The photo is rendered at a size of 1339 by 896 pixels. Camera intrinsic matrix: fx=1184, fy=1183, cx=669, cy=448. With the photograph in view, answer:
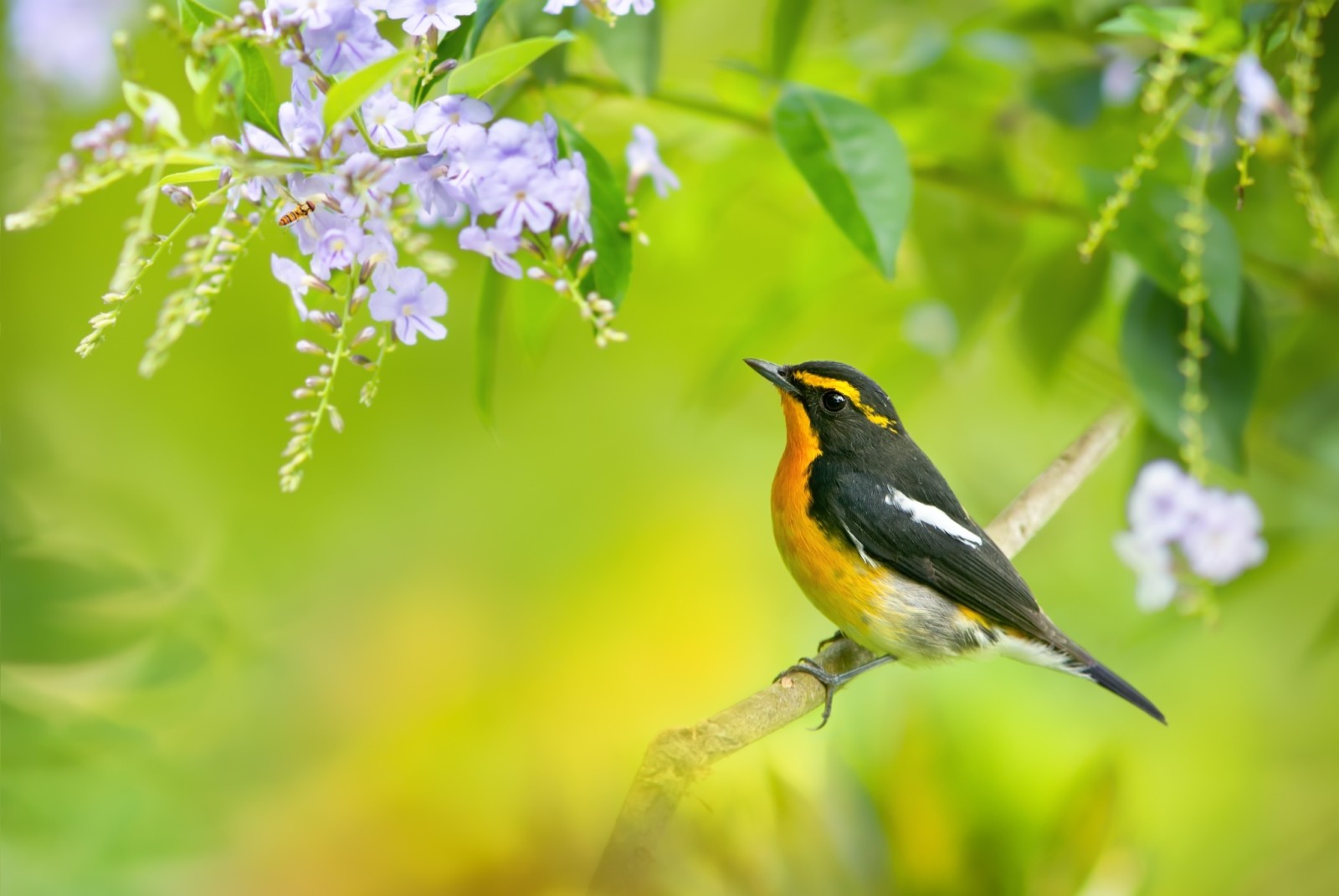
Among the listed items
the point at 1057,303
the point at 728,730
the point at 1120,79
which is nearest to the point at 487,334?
the point at 728,730

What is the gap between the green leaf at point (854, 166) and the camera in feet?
5.04

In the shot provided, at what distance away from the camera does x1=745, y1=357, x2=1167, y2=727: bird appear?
→ 2.17 meters

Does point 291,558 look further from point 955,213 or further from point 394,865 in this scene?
point 955,213

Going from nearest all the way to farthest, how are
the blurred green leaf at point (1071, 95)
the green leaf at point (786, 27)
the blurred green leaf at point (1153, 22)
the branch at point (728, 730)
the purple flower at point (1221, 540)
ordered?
the branch at point (728, 730) < the blurred green leaf at point (1153, 22) < the purple flower at point (1221, 540) < the green leaf at point (786, 27) < the blurred green leaf at point (1071, 95)

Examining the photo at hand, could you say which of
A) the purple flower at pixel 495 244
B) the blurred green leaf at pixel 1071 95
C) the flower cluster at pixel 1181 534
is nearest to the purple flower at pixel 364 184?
the purple flower at pixel 495 244

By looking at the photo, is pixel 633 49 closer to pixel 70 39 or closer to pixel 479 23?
pixel 479 23

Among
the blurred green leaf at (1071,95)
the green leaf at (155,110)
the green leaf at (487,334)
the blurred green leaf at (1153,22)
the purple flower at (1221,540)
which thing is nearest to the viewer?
the green leaf at (155,110)

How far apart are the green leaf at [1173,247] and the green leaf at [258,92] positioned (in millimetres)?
1192

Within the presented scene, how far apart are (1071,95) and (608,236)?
1.17 metres

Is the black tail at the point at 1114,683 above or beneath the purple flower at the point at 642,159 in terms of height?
beneath

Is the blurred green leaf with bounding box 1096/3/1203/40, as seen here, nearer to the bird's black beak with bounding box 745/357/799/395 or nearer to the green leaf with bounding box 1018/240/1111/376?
the green leaf with bounding box 1018/240/1111/376

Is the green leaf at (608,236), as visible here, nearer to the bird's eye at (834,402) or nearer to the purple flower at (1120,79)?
the bird's eye at (834,402)

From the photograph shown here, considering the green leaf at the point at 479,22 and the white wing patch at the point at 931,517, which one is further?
the white wing patch at the point at 931,517

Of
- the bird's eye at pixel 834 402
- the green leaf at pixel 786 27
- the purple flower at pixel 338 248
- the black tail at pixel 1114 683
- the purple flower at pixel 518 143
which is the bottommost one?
the black tail at pixel 1114 683
